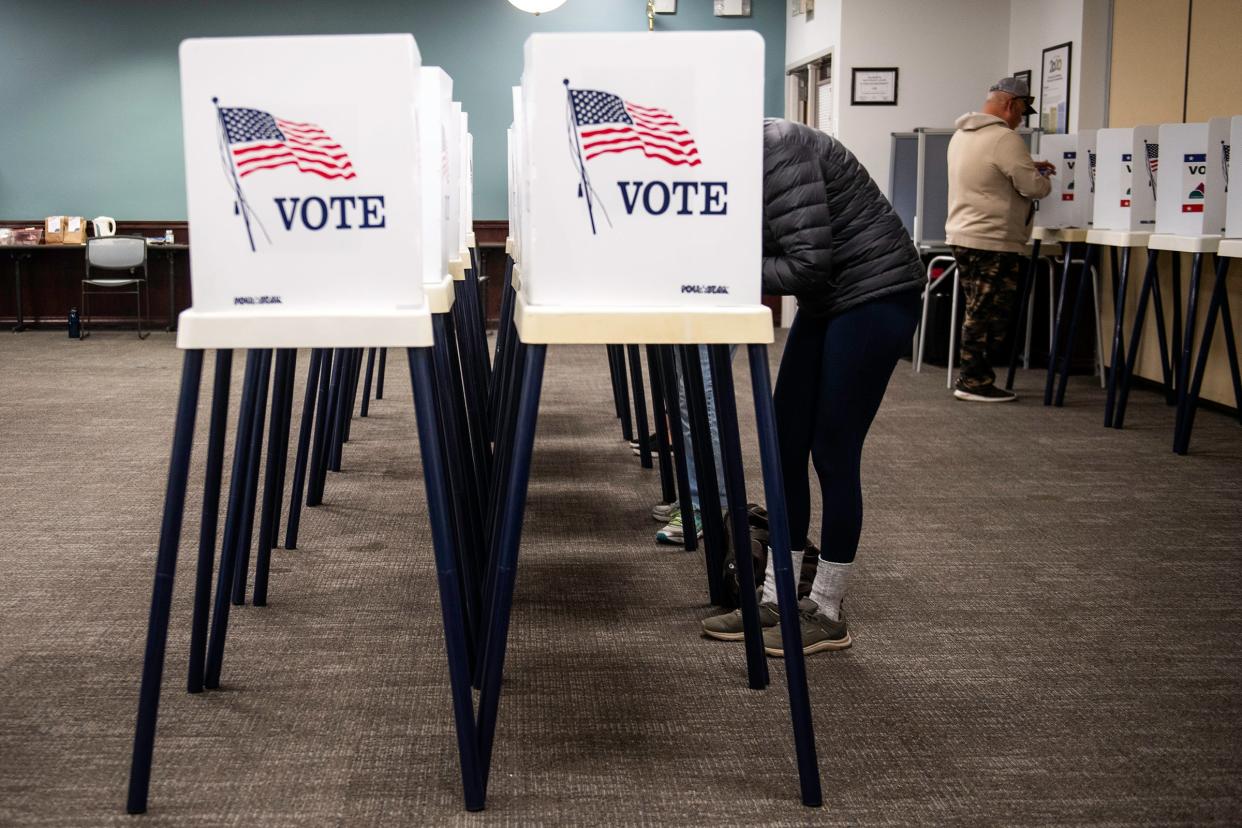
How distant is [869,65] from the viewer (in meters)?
8.18

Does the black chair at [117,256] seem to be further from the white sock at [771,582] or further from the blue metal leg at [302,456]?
the white sock at [771,582]

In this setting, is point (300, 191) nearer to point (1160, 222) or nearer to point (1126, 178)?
point (1160, 222)

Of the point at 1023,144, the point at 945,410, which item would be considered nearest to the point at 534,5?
the point at 1023,144

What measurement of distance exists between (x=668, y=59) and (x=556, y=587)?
1.60m

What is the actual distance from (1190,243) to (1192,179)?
0.36 m

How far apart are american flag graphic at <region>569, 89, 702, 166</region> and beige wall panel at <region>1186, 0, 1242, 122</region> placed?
14.3 feet

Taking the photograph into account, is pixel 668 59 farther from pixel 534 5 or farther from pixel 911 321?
pixel 534 5

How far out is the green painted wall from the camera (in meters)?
9.59

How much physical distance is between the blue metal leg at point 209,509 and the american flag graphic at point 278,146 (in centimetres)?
40

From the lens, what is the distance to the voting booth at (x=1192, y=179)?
188 inches

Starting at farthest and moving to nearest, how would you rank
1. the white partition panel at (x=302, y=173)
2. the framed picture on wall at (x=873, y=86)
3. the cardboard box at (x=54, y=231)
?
the cardboard box at (x=54, y=231) → the framed picture on wall at (x=873, y=86) → the white partition panel at (x=302, y=173)

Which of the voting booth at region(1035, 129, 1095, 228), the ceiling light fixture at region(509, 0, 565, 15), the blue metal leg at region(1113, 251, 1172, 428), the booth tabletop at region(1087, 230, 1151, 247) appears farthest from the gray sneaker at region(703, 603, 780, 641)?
the ceiling light fixture at region(509, 0, 565, 15)

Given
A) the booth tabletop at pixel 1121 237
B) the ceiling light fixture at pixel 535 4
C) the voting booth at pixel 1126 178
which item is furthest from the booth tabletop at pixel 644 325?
the ceiling light fixture at pixel 535 4

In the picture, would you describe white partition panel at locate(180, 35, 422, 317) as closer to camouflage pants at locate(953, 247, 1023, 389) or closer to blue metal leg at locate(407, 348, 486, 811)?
blue metal leg at locate(407, 348, 486, 811)
